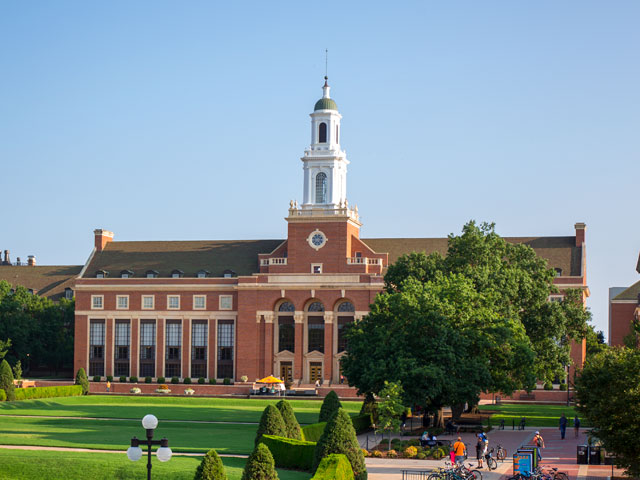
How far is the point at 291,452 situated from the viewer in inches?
1553

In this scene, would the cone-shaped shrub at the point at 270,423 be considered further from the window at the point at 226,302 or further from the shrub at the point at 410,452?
the window at the point at 226,302

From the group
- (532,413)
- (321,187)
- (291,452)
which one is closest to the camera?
(291,452)

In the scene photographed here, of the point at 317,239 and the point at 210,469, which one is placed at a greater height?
the point at 317,239

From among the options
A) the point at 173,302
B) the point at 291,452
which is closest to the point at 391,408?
the point at 291,452

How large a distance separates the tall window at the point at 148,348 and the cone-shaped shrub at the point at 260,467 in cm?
7418

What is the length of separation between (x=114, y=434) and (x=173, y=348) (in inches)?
2050

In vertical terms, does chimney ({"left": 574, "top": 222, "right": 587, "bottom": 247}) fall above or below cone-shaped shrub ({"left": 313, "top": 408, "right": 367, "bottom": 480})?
above

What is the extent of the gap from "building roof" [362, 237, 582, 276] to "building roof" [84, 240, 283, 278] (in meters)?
11.5

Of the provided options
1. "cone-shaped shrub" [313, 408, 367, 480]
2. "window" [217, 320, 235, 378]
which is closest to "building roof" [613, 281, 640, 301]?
"window" [217, 320, 235, 378]

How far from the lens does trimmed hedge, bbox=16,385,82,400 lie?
75.1m

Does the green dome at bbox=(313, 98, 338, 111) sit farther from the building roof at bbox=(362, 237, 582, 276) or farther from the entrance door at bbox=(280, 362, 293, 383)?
the entrance door at bbox=(280, 362, 293, 383)

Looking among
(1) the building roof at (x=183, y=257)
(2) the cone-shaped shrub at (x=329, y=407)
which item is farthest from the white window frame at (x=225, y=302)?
(2) the cone-shaped shrub at (x=329, y=407)

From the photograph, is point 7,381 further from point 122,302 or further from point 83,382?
point 122,302

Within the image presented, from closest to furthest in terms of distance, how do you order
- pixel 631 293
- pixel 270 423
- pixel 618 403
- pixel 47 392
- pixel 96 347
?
pixel 618 403, pixel 270 423, pixel 47 392, pixel 96 347, pixel 631 293
